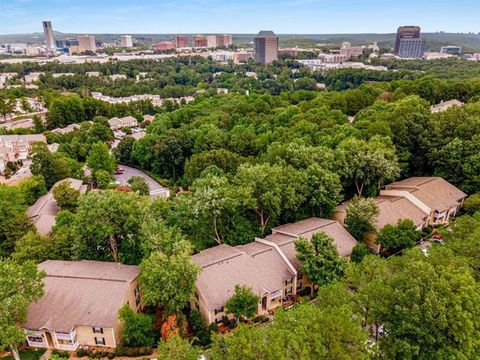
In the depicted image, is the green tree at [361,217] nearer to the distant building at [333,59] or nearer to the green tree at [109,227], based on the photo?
the green tree at [109,227]

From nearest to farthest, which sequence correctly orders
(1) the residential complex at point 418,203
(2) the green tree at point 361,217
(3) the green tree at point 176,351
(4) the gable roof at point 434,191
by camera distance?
(3) the green tree at point 176,351, (2) the green tree at point 361,217, (1) the residential complex at point 418,203, (4) the gable roof at point 434,191

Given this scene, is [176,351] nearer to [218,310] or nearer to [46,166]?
[218,310]

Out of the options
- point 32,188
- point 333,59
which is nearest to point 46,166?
point 32,188

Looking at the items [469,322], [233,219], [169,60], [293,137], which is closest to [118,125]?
[293,137]

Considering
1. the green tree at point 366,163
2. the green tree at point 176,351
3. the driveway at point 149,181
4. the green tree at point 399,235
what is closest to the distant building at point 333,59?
the driveway at point 149,181

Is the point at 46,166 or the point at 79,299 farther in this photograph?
the point at 46,166
